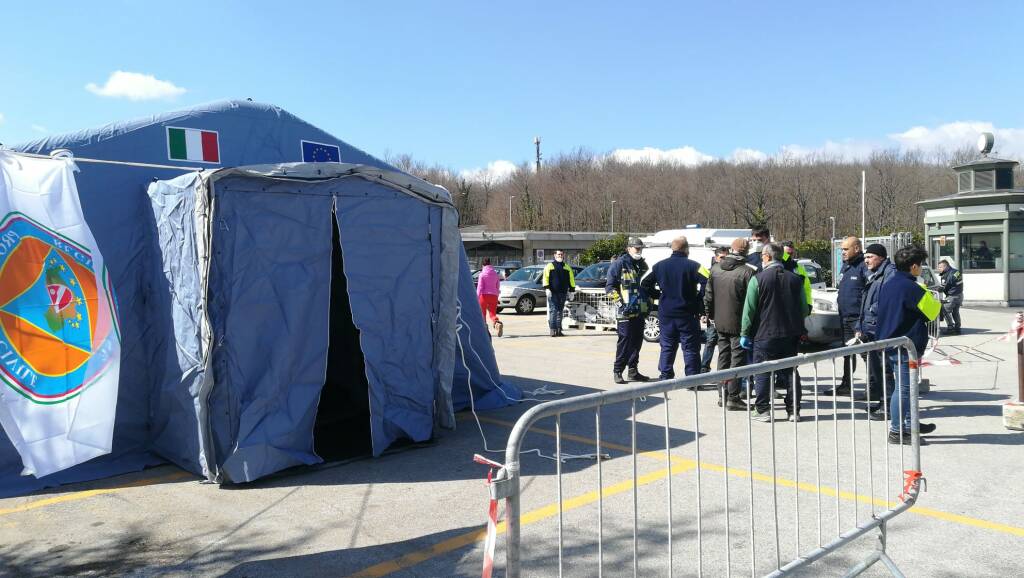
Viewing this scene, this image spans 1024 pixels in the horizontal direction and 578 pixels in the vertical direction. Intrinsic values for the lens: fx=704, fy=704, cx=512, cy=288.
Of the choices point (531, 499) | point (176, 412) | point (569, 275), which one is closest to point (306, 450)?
point (176, 412)

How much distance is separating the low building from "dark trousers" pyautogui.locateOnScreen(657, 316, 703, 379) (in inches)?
1474

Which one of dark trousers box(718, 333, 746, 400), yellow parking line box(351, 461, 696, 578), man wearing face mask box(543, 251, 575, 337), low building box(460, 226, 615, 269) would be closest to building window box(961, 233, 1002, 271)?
man wearing face mask box(543, 251, 575, 337)

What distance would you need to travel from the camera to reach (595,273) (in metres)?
23.2

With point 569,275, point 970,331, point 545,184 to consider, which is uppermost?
point 545,184

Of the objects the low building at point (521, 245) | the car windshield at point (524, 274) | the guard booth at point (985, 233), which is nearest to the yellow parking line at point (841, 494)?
the car windshield at point (524, 274)

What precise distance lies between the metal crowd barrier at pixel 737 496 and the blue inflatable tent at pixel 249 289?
6.17 ft

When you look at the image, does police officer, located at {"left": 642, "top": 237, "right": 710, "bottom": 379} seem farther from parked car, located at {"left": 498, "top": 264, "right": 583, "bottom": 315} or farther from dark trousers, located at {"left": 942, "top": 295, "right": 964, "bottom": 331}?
parked car, located at {"left": 498, "top": 264, "right": 583, "bottom": 315}

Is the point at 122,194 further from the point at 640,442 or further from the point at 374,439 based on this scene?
the point at 640,442

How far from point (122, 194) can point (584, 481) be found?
493 cm

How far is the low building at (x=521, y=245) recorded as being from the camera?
160ft

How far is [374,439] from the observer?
638cm

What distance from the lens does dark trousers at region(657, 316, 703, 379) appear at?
29.6 ft

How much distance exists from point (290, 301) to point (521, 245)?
44.3 meters

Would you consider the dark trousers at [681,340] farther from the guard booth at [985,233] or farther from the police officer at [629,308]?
the guard booth at [985,233]
